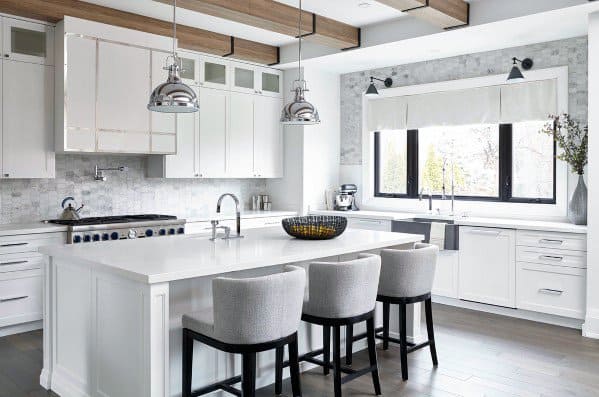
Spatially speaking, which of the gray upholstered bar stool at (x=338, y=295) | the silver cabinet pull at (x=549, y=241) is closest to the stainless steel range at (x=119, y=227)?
the gray upholstered bar stool at (x=338, y=295)

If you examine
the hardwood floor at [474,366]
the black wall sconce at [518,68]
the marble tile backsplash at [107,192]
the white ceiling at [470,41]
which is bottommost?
the hardwood floor at [474,366]

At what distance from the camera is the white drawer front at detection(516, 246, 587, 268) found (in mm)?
5035

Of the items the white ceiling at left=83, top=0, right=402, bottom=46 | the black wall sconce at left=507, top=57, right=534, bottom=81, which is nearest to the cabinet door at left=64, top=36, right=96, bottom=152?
the white ceiling at left=83, top=0, right=402, bottom=46

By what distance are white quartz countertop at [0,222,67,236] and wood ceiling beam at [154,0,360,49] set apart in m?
2.22

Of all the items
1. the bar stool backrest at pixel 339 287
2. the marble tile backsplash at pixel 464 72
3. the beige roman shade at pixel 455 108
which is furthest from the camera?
the beige roman shade at pixel 455 108

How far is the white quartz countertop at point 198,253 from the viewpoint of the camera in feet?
9.48

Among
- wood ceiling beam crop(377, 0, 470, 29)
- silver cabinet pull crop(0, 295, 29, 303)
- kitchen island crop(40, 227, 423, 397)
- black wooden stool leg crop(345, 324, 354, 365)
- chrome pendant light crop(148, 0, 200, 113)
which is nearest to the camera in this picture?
kitchen island crop(40, 227, 423, 397)

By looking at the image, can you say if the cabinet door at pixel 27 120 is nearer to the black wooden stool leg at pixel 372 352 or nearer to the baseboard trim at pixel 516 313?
the black wooden stool leg at pixel 372 352

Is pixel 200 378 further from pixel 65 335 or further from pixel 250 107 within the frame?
pixel 250 107

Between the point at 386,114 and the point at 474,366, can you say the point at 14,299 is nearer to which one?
the point at 474,366

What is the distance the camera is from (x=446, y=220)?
5.99 metres

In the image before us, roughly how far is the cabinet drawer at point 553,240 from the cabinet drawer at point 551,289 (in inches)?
7.7

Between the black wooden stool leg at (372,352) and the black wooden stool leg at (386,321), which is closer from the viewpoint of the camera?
the black wooden stool leg at (372,352)

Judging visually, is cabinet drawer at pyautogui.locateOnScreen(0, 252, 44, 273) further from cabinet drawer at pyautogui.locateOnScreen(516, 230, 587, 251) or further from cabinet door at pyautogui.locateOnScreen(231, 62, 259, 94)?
cabinet drawer at pyautogui.locateOnScreen(516, 230, 587, 251)
